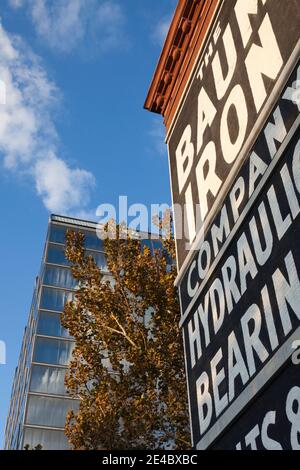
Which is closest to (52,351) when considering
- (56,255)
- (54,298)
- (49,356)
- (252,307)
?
(49,356)

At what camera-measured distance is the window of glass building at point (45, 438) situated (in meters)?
42.8

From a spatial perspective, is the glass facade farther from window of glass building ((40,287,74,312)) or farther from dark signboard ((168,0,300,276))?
dark signboard ((168,0,300,276))

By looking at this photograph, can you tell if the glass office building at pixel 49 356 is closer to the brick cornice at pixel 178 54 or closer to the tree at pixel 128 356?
the tree at pixel 128 356

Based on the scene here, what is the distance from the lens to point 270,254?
25.2ft

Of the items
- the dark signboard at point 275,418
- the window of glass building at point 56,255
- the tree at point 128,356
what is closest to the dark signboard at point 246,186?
the dark signboard at point 275,418

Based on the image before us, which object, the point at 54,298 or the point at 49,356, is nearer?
the point at 49,356

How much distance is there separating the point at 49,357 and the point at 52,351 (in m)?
0.60

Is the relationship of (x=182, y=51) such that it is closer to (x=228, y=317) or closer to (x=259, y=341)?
(x=228, y=317)

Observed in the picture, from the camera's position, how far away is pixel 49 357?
155ft

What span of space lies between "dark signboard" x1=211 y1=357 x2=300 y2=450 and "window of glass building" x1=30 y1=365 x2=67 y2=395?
131ft

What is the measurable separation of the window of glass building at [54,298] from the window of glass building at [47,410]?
838 centimetres

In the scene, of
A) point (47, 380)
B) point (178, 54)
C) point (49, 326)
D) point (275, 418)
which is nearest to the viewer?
point (275, 418)

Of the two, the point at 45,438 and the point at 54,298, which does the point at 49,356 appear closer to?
the point at 54,298

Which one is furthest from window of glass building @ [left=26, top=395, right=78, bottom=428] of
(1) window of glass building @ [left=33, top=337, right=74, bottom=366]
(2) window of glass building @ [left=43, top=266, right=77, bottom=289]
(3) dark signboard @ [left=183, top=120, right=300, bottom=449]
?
(3) dark signboard @ [left=183, top=120, right=300, bottom=449]
